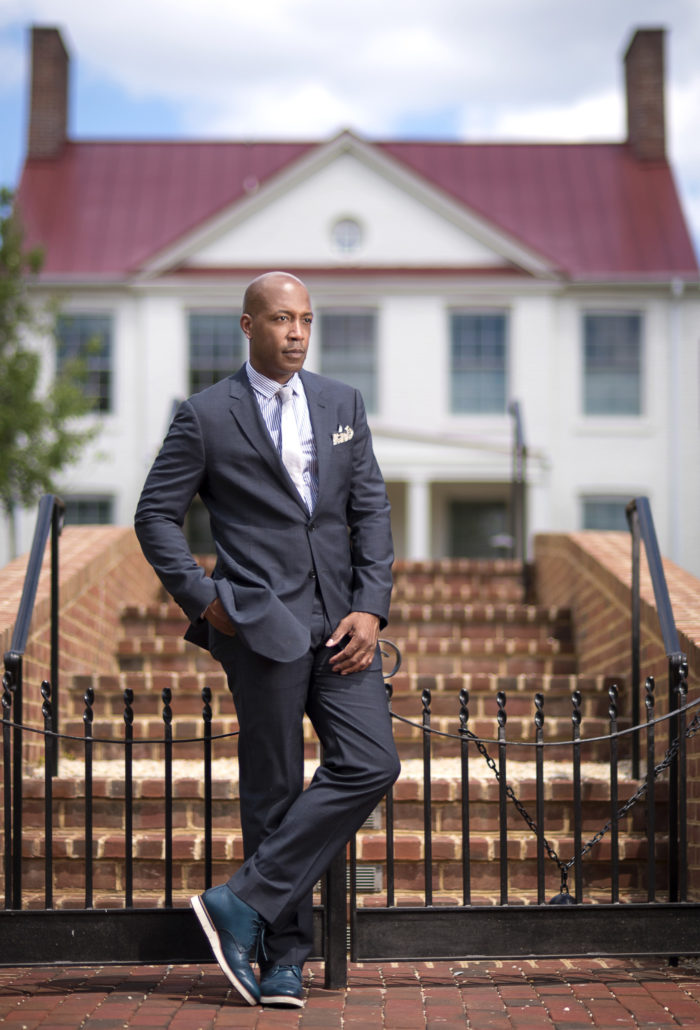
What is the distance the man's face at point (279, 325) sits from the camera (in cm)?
373

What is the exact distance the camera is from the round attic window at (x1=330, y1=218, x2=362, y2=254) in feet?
73.0

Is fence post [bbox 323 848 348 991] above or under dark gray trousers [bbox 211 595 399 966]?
under

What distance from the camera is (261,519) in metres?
3.74

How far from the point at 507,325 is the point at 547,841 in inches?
701

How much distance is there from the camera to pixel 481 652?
281 inches

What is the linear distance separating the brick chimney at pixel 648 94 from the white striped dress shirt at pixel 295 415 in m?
22.3

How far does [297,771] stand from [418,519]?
17252mm

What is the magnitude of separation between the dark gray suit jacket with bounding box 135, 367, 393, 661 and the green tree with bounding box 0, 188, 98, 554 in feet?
47.4

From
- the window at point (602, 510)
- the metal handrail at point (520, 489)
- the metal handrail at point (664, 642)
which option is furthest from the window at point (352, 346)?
the metal handrail at point (664, 642)

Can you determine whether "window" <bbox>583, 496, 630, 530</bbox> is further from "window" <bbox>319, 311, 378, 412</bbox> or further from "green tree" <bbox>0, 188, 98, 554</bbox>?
"green tree" <bbox>0, 188, 98, 554</bbox>

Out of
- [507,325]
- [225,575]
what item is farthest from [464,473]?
[225,575]

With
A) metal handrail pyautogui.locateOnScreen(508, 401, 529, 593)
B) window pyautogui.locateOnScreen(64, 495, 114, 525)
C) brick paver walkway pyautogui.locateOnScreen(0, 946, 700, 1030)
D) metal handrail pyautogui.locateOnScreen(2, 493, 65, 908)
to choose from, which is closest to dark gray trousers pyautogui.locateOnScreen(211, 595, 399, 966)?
brick paver walkway pyautogui.locateOnScreen(0, 946, 700, 1030)

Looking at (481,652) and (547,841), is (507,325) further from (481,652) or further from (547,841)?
(547,841)

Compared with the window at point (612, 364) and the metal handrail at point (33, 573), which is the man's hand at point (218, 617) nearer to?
the metal handrail at point (33, 573)
